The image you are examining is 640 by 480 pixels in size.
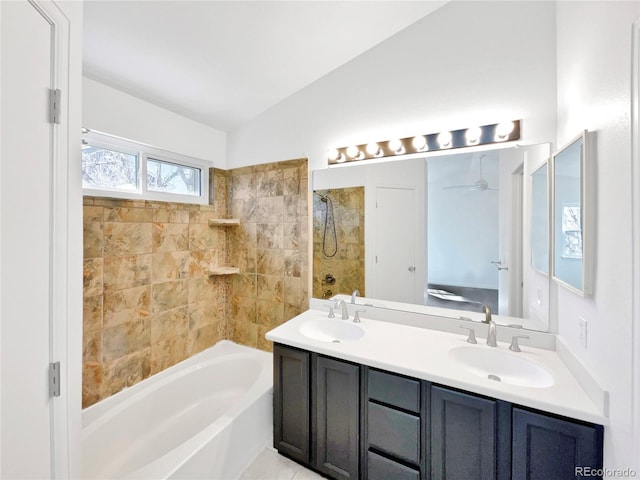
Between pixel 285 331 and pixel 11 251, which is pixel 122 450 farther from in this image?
pixel 11 251

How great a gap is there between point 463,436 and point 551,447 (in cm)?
31

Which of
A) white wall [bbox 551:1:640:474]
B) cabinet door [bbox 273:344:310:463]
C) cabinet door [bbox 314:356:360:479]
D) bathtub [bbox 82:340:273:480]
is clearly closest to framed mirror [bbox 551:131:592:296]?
white wall [bbox 551:1:640:474]

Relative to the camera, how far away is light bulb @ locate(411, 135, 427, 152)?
1.84 metres

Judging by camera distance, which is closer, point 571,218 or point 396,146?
point 571,218

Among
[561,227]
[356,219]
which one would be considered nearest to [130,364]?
[356,219]

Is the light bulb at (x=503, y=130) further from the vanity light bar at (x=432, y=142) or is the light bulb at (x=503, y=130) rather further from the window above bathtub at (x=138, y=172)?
the window above bathtub at (x=138, y=172)

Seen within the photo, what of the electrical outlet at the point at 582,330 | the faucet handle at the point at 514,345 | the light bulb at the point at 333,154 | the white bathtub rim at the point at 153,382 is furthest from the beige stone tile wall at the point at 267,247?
the electrical outlet at the point at 582,330

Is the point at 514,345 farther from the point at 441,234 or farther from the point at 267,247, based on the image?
the point at 267,247

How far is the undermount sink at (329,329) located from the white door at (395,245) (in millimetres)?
319

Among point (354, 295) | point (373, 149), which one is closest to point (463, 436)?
point (354, 295)

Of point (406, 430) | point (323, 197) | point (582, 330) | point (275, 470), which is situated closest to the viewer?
point (582, 330)

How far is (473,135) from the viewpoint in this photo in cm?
169

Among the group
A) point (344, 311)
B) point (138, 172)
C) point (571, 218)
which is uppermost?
point (138, 172)

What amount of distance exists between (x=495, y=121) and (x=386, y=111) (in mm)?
699
